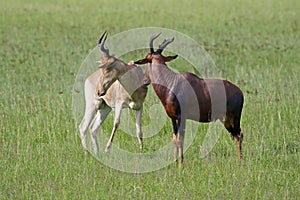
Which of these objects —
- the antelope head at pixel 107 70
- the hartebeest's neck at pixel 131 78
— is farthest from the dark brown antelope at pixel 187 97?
the hartebeest's neck at pixel 131 78

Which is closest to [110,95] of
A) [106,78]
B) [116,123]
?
[116,123]

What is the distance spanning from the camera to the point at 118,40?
21.9 metres

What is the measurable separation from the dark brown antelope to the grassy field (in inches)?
20.8

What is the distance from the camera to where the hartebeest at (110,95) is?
10.4 metres

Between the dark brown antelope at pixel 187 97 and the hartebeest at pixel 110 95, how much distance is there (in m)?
0.80

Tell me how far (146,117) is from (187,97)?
9.38ft

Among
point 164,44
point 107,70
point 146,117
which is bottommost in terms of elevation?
point 146,117

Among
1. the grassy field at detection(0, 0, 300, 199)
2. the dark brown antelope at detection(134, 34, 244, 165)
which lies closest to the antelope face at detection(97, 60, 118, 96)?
the dark brown antelope at detection(134, 34, 244, 165)

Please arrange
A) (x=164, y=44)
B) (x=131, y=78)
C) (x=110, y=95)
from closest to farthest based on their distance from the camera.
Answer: (x=164, y=44) → (x=131, y=78) → (x=110, y=95)

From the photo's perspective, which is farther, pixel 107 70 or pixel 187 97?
pixel 107 70

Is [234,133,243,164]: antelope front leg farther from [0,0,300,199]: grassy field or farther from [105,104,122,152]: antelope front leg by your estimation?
[105,104,122,152]: antelope front leg

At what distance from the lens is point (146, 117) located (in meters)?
12.4

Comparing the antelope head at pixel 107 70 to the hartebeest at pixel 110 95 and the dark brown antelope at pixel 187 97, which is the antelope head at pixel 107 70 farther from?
the dark brown antelope at pixel 187 97

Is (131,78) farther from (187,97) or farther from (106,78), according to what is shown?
(187,97)
